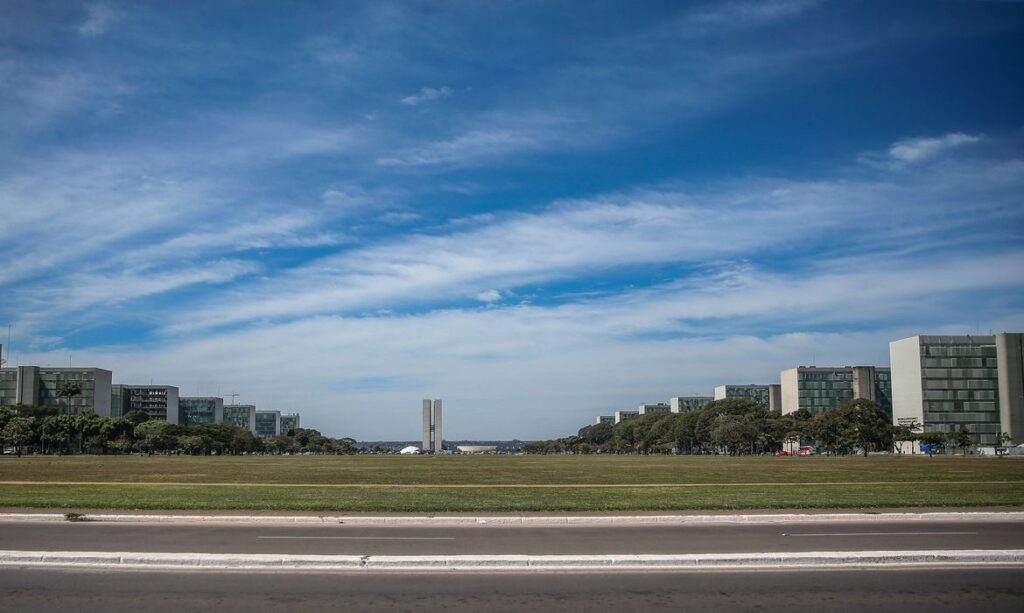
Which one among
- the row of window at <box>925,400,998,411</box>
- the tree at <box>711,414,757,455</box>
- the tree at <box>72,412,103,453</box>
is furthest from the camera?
the row of window at <box>925,400,998,411</box>

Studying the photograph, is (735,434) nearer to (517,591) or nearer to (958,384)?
(958,384)

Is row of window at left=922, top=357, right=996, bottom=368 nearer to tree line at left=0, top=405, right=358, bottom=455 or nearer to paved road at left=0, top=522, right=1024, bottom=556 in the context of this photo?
tree line at left=0, top=405, right=358, bottom=455

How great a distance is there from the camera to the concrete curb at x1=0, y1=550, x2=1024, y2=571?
14352 mm

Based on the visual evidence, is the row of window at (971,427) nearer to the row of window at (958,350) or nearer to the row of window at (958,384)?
the row of window at (958,384)

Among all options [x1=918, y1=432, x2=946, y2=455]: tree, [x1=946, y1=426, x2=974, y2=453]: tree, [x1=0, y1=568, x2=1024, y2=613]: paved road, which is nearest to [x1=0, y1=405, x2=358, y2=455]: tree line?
[x1=0, y1=568, x2=1024, y2=613]: paved road

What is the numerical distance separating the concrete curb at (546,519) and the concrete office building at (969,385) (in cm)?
14828

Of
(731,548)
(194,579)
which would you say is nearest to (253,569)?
(194,579)

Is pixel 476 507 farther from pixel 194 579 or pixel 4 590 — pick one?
pixel 4 590

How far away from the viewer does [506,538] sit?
1834cm

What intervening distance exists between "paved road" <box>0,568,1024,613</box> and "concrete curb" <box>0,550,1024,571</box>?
0.56 meters

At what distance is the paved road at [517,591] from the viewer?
11.3 meters

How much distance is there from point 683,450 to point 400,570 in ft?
585

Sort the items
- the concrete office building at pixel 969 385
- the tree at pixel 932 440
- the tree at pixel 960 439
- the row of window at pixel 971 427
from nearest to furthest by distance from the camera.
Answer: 1. the tree at pixel 932 440
2. the tree at pixel 960 439
3. the concrete office building at pixel 969 385
4. the row of window at pixel 971 427

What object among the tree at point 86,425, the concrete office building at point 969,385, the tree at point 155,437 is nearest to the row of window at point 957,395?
the concrete office building at point 969,385
